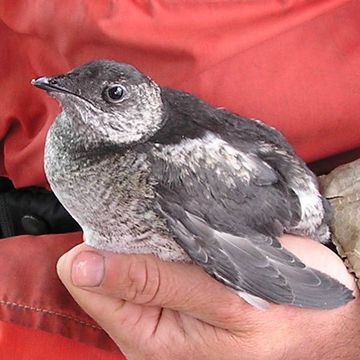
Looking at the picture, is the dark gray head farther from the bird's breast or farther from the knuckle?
the knuckle

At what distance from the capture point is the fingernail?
1.23 meters

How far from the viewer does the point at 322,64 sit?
4.33ft

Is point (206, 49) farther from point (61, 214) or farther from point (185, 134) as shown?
point (61, 214)

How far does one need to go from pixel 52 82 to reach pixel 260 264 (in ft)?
1.13

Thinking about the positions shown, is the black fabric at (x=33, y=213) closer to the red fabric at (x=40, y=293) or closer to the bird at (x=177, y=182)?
the red fabric at (x=40, y=293)

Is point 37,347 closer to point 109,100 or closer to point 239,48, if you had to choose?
point 109,100

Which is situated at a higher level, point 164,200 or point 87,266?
point 164,200

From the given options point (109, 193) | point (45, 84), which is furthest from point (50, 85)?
point (109, 193)

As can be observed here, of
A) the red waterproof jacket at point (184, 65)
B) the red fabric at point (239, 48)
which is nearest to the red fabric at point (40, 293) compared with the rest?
the red waterproof jacket at point (184, 65)

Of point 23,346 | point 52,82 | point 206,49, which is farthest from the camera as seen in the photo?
point 23,346

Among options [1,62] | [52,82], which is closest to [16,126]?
[1,62]

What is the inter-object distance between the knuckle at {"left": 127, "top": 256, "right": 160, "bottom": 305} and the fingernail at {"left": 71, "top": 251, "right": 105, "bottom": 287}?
41mm

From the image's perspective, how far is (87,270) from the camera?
1.23m

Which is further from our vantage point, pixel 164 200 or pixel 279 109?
pixel 279 109
